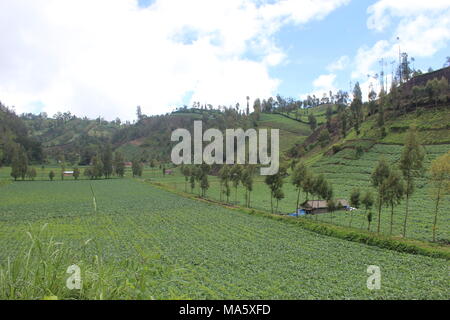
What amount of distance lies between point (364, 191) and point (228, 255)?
130ft

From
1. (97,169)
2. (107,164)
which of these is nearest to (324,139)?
(97,169)

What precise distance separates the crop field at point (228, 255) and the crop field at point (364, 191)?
29.2 feet

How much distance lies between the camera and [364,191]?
182 feet

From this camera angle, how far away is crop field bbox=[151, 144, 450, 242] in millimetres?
34125

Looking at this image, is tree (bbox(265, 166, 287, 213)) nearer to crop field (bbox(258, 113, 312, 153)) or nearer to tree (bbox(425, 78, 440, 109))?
tree (bbox(425, 78, 440, 109))

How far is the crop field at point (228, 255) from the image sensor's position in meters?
16.3

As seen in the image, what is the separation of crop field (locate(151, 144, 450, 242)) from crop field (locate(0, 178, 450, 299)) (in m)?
8.91

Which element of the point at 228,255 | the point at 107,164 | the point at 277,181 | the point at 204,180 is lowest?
the point at 228,255

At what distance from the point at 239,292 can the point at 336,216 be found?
93.9ft

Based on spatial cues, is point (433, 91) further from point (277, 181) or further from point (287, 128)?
point (277, 181)

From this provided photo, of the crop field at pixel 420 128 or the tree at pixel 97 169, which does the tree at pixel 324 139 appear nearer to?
the crop field at pixel 420 128
